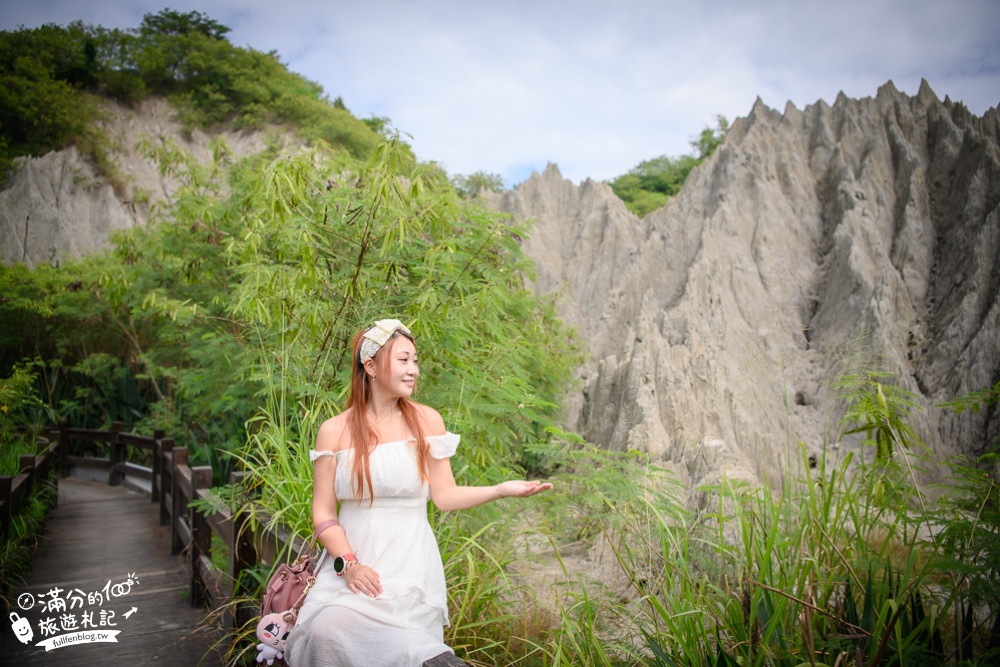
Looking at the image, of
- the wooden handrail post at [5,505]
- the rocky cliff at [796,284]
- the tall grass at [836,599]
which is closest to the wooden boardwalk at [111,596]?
the wooden handrail post at [5,505]

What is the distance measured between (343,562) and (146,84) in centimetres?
1663

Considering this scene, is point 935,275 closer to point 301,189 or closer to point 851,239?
point 851,239

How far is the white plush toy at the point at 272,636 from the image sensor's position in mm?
1939

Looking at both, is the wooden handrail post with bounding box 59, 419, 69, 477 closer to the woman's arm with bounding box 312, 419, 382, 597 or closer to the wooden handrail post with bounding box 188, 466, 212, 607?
the wooden handrail post with bounding box 188, 466, 212, 607

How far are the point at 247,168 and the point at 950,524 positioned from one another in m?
6.15

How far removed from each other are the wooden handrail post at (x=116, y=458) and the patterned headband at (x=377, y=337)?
7179mm

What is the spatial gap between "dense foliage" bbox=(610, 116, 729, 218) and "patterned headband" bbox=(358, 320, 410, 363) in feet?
55.0

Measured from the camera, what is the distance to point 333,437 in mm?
2062

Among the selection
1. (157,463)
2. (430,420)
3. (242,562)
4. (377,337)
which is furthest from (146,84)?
(430,420)

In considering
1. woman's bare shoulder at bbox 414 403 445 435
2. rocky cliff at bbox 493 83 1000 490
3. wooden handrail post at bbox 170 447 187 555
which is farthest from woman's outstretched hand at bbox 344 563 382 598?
rocky cliff at bbox 493 83 1000 490

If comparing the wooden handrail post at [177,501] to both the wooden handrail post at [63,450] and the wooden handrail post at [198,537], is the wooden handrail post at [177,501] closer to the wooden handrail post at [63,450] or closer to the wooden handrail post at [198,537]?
the wooden handrail post at [198,537]

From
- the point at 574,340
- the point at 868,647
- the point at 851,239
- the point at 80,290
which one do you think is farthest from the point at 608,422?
the point at 80,290

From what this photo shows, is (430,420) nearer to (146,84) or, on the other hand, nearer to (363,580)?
(363,580)

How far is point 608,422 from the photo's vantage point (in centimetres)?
813
